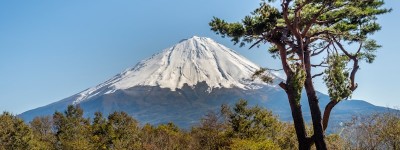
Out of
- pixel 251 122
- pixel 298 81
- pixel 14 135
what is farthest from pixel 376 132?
pixel 14 135

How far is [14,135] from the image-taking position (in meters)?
57.4

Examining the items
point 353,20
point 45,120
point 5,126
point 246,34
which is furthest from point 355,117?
point 45,120

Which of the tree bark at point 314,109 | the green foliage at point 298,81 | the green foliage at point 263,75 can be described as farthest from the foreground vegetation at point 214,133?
the green foliage at point 298,81

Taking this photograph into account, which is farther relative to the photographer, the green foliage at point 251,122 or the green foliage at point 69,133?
the green foliage at point 69,133

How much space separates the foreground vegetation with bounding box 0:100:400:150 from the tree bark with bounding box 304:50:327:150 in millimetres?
3421

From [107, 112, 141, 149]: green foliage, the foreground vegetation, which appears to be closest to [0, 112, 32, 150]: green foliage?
the foreground vegetation

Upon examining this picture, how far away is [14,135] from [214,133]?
24.6 metres

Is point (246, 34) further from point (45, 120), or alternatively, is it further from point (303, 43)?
point (45, 120)

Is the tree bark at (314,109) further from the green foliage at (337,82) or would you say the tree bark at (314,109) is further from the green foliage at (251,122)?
the green foliage at (251,122)

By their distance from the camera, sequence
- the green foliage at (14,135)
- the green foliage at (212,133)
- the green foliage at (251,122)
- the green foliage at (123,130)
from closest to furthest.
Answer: the green foliage at (251,122), the green foliage at (212,133), the green foliage at (14,135), the green foliage at (123,130)

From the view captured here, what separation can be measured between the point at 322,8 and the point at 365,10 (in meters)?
2.63

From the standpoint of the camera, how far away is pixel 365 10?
18359 mm

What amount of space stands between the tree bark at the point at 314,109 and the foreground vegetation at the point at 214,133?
3.42 m

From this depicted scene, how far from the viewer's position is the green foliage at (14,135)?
56.5 meters
